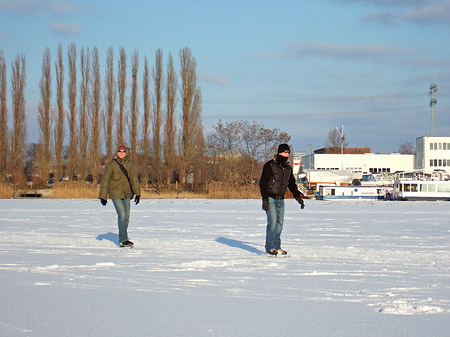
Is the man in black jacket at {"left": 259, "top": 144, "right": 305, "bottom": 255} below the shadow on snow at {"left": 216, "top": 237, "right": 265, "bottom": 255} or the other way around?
the other way around

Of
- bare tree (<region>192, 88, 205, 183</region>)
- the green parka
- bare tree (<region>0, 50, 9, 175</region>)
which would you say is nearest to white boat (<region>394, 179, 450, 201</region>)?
bare tree (<region>192, 88, 205, 183</region>)

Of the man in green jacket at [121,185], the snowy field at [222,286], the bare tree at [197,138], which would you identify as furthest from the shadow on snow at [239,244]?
the bare tree at [197,138]

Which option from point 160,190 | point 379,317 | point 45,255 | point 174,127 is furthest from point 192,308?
point 174,127

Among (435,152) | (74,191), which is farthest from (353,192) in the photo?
(435,152)

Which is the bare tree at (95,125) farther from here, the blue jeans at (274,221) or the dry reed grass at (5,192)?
the blue jeans at (274,221)

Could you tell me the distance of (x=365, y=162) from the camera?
83812 mm

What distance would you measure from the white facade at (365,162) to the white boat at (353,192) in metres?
31.8

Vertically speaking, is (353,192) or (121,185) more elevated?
(121,185)

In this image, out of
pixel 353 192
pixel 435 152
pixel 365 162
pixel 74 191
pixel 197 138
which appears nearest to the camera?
pixel 74 191

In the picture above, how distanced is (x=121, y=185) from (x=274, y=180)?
2.72 m

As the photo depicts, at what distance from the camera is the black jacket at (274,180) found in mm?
8914

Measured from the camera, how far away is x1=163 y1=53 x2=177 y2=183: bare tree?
51.0m

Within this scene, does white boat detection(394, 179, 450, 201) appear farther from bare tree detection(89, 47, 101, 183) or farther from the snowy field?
the snowy field

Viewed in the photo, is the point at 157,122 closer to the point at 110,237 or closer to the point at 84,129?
the point at 84,129
